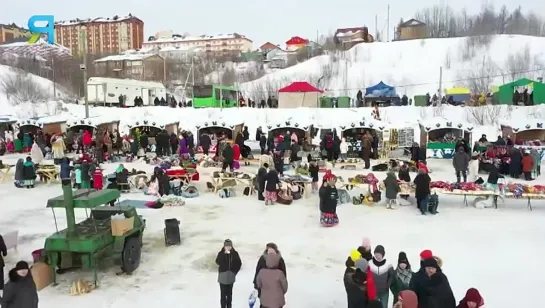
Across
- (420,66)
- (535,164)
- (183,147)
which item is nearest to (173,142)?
(183,147)

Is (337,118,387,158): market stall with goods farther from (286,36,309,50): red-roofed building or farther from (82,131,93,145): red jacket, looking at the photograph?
(286,36,309,50): red-roofed building

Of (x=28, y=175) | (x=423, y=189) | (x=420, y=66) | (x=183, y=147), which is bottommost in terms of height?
(x=423, y=189)

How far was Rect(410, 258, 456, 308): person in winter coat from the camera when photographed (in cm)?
478

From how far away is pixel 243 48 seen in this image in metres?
121

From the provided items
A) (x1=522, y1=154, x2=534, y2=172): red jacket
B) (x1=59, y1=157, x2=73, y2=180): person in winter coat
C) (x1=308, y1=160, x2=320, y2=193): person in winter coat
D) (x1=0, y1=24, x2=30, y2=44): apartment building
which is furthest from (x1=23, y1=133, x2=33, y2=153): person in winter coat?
(x1=0, y1=24, x2=30, y2=44): apartment building

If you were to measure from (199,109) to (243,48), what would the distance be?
3438 inches

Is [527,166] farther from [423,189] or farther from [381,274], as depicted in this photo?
[381,274]

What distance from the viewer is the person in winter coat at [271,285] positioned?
5.66 meters

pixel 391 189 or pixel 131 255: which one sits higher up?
pixel 391 189

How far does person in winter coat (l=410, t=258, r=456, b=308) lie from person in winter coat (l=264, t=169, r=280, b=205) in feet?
25.8

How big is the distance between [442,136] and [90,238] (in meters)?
18.5

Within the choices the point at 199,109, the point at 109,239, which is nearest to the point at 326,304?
the point at 109,239

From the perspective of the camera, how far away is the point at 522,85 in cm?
3478

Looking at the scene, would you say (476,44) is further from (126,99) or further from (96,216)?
(96,216)
